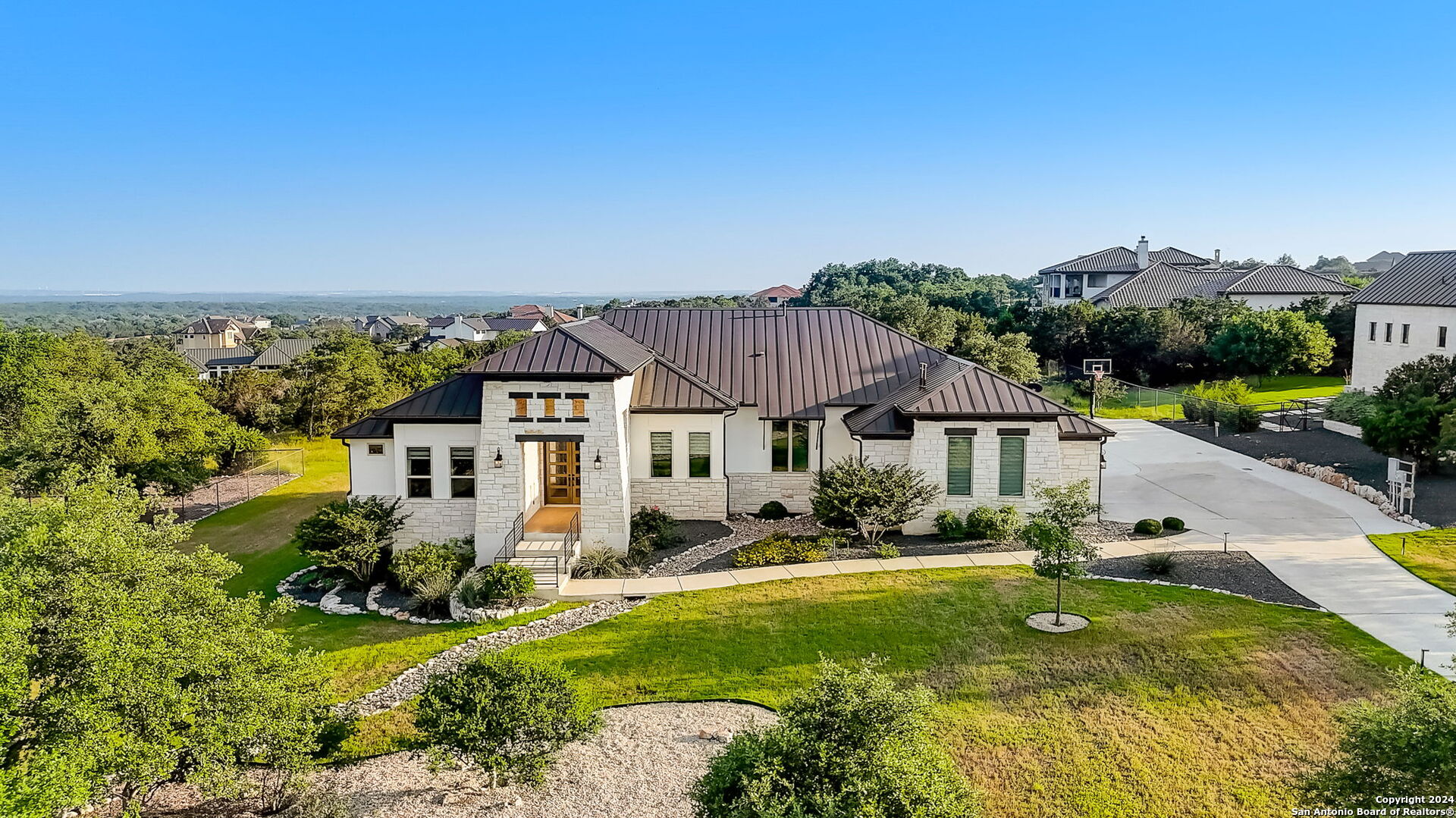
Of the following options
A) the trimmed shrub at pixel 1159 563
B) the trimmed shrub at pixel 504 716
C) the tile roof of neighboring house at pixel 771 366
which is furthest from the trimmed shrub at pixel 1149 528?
the trimmed shrub at pixel 504 716

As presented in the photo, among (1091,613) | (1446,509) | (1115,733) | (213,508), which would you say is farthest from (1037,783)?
(213,508)

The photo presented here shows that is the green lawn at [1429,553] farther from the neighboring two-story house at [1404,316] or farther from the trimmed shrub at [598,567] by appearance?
the neighboring two-story house at [1404,316]

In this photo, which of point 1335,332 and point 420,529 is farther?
point 1335,332

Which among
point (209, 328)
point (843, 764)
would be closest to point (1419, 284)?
point (843, 764)

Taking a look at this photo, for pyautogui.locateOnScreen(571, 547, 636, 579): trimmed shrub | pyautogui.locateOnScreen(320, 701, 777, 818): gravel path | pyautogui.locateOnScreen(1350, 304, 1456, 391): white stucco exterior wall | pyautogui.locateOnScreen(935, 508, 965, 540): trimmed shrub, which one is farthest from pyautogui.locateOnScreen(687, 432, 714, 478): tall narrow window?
pyautogui.locateOnScreen(1350, 304, 1456, 391): white stucco exterior wall

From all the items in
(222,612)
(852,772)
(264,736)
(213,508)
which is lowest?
(213,508)

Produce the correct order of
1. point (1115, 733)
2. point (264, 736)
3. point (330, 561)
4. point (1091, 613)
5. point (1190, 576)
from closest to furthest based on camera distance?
1. point (264, 736)
2. point (1115, 733)
3. point (1091, 613)
4. point (1190, 576)
5. point (330, 561)

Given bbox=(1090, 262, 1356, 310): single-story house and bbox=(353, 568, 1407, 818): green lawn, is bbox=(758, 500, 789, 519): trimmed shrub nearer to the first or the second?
bbox=(353, 568, 1407, 818): green lawn

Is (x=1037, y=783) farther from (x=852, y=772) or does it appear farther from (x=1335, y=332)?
(x=1335, y=332)
